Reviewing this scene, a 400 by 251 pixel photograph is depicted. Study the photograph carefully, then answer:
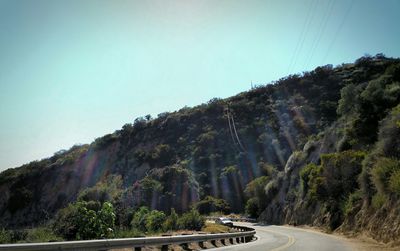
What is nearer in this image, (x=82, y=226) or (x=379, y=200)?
(x=82, y=226)

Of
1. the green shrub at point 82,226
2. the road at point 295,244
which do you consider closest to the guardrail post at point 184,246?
the road at point 295,244

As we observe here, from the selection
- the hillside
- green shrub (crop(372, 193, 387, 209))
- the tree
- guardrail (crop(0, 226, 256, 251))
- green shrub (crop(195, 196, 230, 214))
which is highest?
the hillside

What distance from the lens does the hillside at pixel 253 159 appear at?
40.8 metres

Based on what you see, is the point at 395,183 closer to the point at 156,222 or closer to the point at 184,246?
the point at 184,246

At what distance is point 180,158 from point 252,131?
62.2 feet

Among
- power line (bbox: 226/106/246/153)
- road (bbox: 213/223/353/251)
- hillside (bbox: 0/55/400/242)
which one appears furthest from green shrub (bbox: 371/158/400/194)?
power line (bbox: 226/106/246/153)

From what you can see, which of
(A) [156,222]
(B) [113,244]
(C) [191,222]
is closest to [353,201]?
(C) [191,222]

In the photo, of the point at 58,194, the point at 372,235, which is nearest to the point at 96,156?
the point at 58,194

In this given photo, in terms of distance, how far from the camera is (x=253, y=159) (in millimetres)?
99000

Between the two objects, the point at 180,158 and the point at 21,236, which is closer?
the point at 21,236

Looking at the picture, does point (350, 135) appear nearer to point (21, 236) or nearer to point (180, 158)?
point (21, 236)

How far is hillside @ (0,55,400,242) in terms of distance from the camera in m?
40.8

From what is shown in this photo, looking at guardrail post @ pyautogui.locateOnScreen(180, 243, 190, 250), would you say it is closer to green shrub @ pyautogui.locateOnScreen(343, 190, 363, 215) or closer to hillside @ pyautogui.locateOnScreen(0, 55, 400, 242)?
hillside @ pyautogui.locateOnScreen(0, 55, 400, 242)

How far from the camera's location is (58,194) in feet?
349
